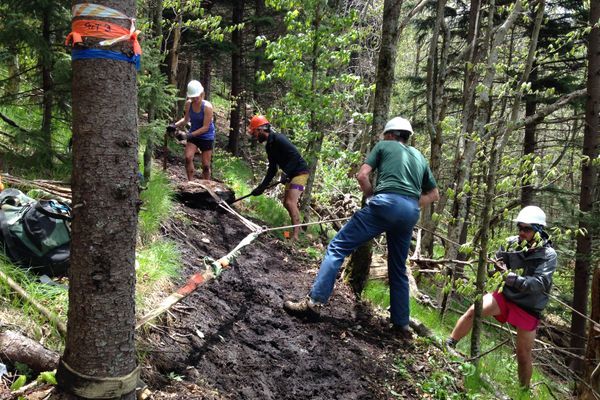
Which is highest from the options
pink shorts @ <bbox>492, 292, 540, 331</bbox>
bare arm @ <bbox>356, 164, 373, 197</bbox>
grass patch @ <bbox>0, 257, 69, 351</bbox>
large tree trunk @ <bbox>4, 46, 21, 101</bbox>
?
large tree trunk @ <bbox>4, 46, 21, 101</bbox>

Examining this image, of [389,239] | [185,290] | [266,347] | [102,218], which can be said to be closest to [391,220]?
[389,239]

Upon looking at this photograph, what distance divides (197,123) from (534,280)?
5960 mm

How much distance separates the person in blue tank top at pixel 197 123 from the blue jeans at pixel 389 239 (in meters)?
4.19

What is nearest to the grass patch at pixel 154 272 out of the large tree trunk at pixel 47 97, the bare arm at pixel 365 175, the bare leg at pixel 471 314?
the large tree trunk at pixel 47 97

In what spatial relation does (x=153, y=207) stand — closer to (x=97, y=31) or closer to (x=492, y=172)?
(x=97, y=31)

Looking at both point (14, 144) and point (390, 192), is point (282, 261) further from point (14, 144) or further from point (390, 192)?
point (14, 144)

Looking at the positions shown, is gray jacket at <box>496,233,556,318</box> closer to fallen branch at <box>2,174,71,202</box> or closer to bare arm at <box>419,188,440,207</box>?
bare arm at <box>419,188,440,207</box>

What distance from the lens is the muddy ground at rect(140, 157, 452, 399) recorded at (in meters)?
3.17

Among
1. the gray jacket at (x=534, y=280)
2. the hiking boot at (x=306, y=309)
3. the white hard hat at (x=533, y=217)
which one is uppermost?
the white hard hat at (x=533, y=217)

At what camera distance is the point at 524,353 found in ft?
16.6

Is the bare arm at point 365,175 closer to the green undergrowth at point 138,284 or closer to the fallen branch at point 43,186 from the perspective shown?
the green undergrowth at point 138,284

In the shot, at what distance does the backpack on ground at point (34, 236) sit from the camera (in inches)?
132

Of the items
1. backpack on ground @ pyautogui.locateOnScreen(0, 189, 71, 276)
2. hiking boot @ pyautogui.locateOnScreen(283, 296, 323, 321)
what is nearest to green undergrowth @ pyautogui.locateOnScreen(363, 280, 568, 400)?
hiking boot @ pyautogui.locateOnScreen(283, 296, 323, 321)

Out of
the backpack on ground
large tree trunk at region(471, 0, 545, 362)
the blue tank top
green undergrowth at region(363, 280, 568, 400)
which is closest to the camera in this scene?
the backpack on ground
